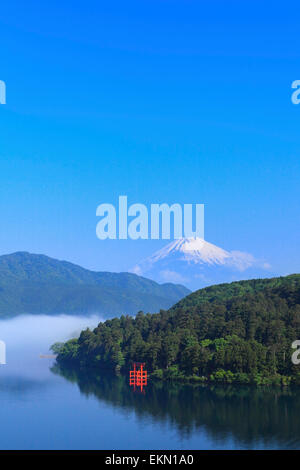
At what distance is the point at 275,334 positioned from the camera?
5825 centimetres

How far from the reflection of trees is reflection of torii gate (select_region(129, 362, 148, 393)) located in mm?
853

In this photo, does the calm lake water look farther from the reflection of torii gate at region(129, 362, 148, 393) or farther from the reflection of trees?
the reflection of torii gate at region(129, 362, 148, 393)

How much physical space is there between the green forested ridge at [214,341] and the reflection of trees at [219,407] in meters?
2.85

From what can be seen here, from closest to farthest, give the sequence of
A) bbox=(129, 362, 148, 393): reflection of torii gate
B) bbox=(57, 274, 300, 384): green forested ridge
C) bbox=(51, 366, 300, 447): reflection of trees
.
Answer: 1. bbox=(51, 366, 300, 447): reflection of trees
2. bbox=(57, 274, 300, 384): green forested ridge
3. bbox=(129, 362, 148, 393): reflection of torii gate

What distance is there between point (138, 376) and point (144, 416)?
16009 mm

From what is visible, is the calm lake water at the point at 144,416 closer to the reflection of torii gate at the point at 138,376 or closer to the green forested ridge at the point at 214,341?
the reflection of torii gate at the point at 138,376

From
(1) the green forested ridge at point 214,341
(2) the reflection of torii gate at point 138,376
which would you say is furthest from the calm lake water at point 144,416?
(1) the green forested ridge at point 214,341

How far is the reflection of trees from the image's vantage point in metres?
38.1

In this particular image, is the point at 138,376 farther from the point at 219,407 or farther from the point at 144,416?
the point at 144,416

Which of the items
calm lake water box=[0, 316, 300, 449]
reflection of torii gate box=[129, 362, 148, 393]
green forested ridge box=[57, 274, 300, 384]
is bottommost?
calm lake water box=[0, 316, 300, 449]

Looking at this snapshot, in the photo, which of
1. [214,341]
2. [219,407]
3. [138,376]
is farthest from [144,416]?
[214,341]

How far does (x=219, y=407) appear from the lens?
45.8 metres

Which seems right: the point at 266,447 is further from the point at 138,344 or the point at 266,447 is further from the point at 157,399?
the point at 138,344

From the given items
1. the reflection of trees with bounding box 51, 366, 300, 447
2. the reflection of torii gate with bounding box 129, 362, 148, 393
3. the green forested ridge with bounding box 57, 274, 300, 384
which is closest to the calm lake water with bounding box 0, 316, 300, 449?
the reflection of trees with bounding box 51, 366, 300, 447
